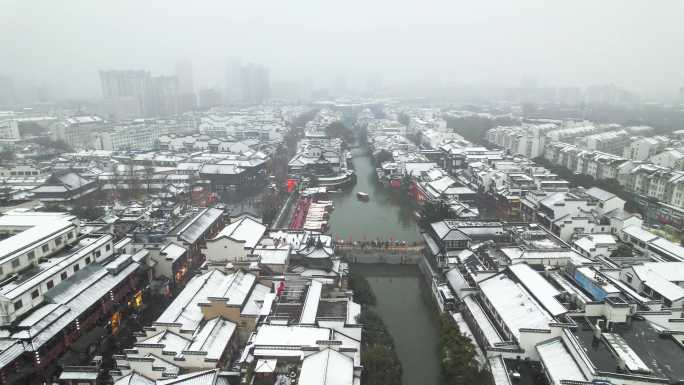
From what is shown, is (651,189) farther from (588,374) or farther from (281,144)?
(281,144)

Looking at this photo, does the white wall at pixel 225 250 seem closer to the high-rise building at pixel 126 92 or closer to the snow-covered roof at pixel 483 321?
the snow-covered roof at pixel 483 321

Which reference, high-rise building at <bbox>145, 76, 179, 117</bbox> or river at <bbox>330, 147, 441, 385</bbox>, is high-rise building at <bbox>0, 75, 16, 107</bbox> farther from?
river at <bbox>330, 147, 441, 385</bbox>

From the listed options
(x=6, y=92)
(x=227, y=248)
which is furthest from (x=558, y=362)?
(x=6, y=92)

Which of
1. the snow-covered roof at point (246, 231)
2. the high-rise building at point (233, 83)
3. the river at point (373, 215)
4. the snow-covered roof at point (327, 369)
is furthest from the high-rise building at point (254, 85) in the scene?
the snow-covered roof at point (327, 369)

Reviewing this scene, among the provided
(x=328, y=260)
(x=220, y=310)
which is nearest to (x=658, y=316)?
(x=328, y=260)

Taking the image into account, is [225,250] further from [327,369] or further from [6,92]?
[6,92]

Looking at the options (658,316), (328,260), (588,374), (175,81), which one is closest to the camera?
(588,374)
